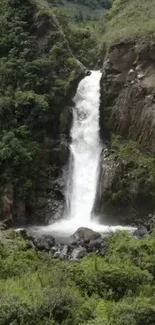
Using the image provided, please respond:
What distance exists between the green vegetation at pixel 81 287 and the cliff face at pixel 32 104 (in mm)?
9928

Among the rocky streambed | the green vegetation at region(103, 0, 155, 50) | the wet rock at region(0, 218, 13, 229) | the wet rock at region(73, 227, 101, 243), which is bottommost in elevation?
the rocky streambed

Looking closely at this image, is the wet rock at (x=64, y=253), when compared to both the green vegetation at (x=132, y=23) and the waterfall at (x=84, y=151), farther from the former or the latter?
the green vegetation at (x=132, y=23)

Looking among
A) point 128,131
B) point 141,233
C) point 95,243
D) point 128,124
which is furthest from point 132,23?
point 95,243

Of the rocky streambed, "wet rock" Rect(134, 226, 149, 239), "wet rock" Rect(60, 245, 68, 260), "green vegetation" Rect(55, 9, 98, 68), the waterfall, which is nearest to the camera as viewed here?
"wet rock" Rect(60, 245, 68, 260)

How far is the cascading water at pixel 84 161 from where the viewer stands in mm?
30422

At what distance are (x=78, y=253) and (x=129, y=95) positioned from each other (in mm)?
13897

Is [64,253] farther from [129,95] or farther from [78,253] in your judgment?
[129,95]

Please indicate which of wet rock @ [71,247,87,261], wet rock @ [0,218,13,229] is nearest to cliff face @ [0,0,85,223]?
wet rock @ [0,218,13,229]

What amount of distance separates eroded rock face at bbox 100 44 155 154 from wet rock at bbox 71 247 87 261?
33.5ft

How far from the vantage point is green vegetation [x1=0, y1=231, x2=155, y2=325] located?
1272 cm

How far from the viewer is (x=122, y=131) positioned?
33.9 m

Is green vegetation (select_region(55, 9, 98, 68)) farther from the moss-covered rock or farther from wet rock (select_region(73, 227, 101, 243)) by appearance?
wet rock (select_region(73, 227, 101, 243))

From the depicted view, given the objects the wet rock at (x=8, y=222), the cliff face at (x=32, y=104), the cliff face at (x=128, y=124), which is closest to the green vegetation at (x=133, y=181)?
the cliff face at (x=128, y=124)

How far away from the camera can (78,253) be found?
23.6m
